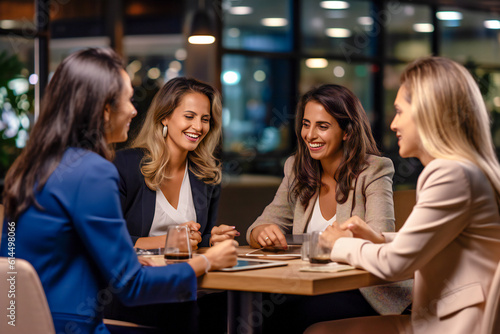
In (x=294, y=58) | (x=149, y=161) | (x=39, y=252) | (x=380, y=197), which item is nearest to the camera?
(x=39, y=252)

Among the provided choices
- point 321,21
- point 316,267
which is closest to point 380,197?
point 316,267

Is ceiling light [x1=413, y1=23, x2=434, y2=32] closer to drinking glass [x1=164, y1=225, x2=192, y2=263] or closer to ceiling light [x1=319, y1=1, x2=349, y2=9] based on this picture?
ceiling light [x1=319, y1=1, x2=349, y2=9]

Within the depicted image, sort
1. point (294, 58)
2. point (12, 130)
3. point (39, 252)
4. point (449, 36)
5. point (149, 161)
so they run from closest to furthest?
1. point (39, 252)
2. point (149, 161)
3. point (12, 130)
4. point (294, 58)
5. point (449, 36)

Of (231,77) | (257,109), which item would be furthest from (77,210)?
(257,109)

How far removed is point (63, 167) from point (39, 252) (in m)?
0.22

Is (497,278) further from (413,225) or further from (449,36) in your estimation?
(449,36)

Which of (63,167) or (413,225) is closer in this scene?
(63,167)

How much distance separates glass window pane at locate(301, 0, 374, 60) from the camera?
27.0 ft

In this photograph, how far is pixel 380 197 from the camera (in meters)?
2.58

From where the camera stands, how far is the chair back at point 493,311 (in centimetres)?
159

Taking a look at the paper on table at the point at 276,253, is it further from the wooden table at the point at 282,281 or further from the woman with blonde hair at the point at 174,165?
the woman with blonde hair at the point at 174,165

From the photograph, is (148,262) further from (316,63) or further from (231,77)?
(316,63)

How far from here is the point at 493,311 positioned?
5.29 ft

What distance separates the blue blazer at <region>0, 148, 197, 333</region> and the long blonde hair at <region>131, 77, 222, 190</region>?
4.12 feet
